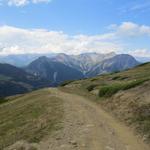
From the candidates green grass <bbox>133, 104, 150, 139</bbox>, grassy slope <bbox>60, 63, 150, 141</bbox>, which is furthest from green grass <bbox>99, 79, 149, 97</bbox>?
green grass <bbox>133, 104, 150, 139</bbox>

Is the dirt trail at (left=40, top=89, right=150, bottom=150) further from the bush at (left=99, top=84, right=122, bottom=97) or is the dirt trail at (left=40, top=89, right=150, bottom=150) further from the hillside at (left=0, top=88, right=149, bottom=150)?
the bush at (left=99, top=84, right=122, bottom=97)

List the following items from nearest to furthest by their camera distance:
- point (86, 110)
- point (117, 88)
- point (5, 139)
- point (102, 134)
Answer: point (102, 134)
point (5, 139)
point (86, 110)
point (117, 88)

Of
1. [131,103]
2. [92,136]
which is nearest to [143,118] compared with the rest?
[131,103]

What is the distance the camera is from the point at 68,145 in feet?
73.2

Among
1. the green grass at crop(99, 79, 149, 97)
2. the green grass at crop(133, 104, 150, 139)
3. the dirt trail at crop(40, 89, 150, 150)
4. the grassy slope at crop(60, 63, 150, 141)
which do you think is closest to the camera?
the dirt trail at crop(40, 89, 150, 150)

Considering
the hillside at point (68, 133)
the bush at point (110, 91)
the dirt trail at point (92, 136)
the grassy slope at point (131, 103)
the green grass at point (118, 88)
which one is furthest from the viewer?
the bush at point (110, 91)

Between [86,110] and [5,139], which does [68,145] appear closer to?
[5,139]

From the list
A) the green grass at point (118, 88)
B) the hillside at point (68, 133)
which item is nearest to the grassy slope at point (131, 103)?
the green grass at point (118, 88)

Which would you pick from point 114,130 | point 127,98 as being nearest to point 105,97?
point 127,98

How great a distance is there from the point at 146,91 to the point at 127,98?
260 centimetres

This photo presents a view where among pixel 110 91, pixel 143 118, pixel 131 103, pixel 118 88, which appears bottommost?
pixel 143 118

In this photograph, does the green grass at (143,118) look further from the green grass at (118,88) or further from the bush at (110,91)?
the bush at (110,91)

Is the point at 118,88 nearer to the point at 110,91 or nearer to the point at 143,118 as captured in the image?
the point at 110,91

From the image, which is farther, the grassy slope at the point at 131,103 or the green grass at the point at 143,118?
the grassy slope at the point at 131,103
